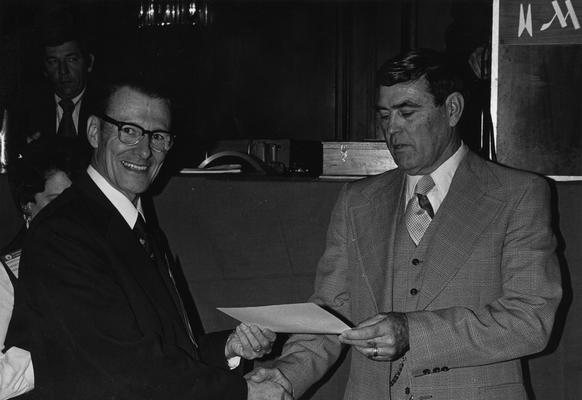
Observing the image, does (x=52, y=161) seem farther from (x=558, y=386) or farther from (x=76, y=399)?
(x=558, y=386)

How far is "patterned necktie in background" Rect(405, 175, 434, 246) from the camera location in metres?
2.16

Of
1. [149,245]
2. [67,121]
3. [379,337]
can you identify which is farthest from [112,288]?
[67,121]

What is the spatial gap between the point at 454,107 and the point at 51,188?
135 cm

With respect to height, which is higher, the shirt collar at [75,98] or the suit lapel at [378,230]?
the shirt collar at [75,98]

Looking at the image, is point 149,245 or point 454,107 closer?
point 149,245

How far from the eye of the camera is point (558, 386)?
2.49 m

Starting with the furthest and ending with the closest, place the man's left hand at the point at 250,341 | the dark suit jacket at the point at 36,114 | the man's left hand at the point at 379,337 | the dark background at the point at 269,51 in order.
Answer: the dark background at the point at 269,51, the dark suit jacket at the point at 36,114, the man's left hand at the point at 250,341, the man's left hand at the point at 379,337

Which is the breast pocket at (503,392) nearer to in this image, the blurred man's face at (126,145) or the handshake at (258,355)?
the handshake at (258,355)

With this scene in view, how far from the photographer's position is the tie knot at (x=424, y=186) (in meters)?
2.21

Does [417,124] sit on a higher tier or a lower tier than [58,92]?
lower

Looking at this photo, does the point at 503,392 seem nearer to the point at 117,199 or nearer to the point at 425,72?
the point at 425,72

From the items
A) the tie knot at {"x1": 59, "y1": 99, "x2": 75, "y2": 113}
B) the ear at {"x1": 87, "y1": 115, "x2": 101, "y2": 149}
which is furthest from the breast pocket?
the tie knot at {"x1": 59, "y1": 99, "x2": 75, "y2": 113}

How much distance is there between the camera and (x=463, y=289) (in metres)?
2.03

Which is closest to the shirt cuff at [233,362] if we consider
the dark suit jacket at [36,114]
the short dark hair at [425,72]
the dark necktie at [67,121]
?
the short dark hair at [425,72]
